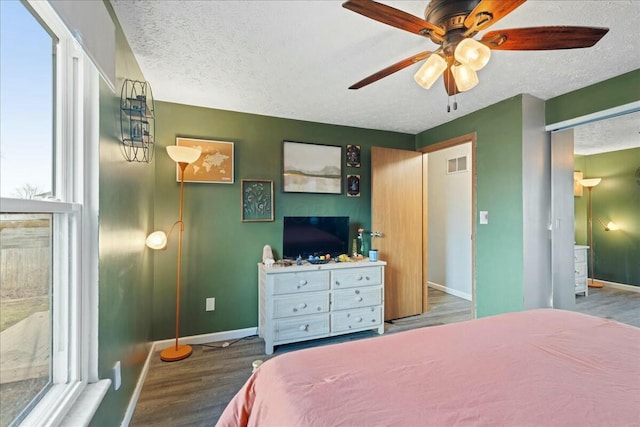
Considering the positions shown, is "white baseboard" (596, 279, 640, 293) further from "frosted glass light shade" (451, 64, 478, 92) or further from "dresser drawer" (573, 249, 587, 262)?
"frosted glass light shade" (451, 64, 478, 92)

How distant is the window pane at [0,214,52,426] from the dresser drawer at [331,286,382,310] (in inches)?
87.2

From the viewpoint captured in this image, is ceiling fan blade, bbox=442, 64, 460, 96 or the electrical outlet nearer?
the electrical outlet

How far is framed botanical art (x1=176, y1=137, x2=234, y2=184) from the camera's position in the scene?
2.86 m

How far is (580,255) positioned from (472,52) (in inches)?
99.1

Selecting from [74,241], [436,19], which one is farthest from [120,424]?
[436,19]

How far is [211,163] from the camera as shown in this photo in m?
2.93

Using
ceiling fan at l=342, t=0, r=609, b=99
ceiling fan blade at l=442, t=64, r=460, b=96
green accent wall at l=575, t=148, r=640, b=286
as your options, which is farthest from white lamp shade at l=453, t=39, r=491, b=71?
green accent wall at l=575, t=148, r=640, b=286

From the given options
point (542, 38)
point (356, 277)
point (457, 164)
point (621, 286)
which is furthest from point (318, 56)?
point (457, 164)

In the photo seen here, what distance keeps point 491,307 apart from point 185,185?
3.36 m

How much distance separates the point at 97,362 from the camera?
1.26 metres

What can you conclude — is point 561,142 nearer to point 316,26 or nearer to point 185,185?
point 316,26

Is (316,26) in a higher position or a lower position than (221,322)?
higher

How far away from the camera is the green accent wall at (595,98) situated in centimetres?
214

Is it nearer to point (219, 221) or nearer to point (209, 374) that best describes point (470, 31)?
point (219, 221)
